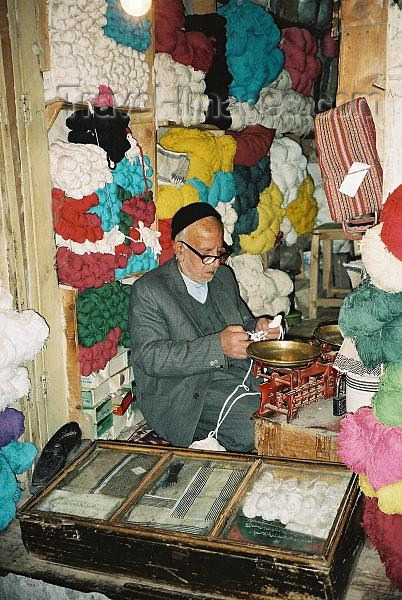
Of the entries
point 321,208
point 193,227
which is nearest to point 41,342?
point 193,227

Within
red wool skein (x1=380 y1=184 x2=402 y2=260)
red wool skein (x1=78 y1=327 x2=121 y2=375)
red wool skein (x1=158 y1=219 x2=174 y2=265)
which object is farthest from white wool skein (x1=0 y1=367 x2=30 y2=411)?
red wool skein (x1=380 y1=184 x2=402 y2=260)

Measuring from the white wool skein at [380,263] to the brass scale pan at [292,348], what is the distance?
2.89 ft

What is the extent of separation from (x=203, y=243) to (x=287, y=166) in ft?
8.51

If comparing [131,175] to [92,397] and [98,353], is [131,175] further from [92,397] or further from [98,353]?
[92,397]

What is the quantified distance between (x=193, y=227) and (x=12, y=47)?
1209mm

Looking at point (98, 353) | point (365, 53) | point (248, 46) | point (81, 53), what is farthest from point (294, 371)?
point (248, 46)

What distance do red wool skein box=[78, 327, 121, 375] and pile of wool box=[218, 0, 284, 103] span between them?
7.84ft

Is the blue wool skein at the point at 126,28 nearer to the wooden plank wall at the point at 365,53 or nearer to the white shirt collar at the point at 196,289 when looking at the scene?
the white shirt collar at the point at 196,289

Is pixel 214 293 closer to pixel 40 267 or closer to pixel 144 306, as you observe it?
pixel 144 306

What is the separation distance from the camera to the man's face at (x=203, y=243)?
3.03 meters

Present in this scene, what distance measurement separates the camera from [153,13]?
3457 millimetres

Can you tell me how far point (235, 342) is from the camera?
9.09ft

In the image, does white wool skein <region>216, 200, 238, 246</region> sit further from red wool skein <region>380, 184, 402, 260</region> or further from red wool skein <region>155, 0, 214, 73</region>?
red wool skein <region>380, 184, 402, 260</region>

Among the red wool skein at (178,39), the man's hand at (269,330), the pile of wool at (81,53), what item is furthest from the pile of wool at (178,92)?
the man's hand at (269,330)
